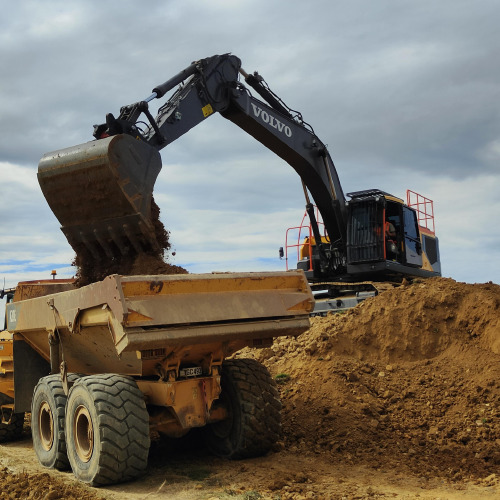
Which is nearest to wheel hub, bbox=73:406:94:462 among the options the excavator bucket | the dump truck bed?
the dump truck bed

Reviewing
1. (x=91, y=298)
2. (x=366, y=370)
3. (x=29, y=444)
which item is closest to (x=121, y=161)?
(x=91, y=298)

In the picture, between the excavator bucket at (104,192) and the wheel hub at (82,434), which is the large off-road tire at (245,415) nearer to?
the wheel hub at (82,434)

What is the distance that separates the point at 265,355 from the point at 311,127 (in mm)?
5356

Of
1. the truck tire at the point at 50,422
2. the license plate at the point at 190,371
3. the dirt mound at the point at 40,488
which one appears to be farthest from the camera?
the truck tire at the point at 50,422

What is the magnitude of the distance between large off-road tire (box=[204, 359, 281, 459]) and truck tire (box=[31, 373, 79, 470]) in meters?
1.58

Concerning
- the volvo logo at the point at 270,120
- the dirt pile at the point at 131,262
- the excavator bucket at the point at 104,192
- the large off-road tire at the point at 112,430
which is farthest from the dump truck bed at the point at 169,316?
the volvo logo at the point at 270,120

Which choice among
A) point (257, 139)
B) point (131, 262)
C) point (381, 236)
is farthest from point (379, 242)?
point (131, 262)

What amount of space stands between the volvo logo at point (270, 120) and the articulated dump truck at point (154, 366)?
6.01m

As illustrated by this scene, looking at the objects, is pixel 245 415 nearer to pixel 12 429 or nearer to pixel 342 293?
pixel 12 429

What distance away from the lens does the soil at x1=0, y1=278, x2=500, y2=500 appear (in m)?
5.71

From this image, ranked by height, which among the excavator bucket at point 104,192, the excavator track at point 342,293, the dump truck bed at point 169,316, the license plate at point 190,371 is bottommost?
the license plate at point 190,371

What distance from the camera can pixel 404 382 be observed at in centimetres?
917

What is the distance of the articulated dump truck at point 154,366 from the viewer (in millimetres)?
5633

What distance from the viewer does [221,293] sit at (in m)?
6.08
